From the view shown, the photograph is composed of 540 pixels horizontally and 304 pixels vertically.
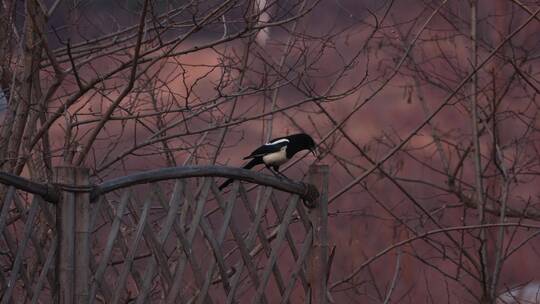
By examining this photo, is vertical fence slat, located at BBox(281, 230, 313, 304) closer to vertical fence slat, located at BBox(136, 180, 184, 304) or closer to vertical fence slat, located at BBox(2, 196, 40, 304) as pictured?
vertical fence slat, located at BBox(136, 180, 184, 304)

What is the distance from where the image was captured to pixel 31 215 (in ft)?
13.6

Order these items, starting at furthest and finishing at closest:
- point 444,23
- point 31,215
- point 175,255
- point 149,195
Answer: point 444,23, point 175,255, point 149,195, point 31,215

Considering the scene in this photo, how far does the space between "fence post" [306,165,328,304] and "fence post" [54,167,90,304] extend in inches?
54.5

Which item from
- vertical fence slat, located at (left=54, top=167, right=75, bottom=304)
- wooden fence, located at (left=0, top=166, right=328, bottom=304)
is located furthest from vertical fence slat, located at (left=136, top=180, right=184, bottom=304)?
vertical fence slat, located at (left=54, top=167, right=75, bottom=304)

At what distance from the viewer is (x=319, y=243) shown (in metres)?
5.38

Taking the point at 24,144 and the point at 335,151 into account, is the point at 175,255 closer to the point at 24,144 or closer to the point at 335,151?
the point at 24,144

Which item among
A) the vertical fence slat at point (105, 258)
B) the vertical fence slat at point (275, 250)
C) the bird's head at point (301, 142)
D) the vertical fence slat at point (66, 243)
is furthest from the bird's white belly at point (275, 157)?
the vertical fence slat at point (66, 243)

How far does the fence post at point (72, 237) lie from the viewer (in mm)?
4199

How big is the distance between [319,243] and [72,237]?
1.51 meters

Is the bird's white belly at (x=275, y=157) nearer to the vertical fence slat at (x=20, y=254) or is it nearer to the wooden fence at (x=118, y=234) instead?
the wooden fence at (x=118, y=234)

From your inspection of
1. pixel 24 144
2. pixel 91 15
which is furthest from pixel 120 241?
pixel 91 15

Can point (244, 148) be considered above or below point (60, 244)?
above

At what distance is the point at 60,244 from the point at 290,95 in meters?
4.91

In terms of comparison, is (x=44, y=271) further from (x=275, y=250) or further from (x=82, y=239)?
(x=275, y=250)
